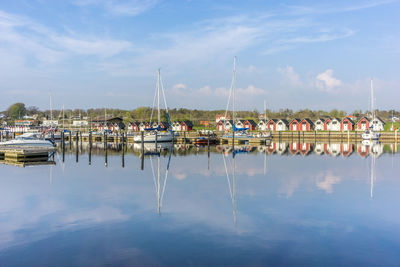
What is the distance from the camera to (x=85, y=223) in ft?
48.3

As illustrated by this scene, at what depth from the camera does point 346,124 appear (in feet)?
316

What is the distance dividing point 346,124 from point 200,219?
90.5 m

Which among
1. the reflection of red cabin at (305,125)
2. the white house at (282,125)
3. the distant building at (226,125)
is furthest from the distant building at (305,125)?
the distant building at (226,125)

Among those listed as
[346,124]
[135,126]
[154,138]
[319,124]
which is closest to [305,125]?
[319,124]

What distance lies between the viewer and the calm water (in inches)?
434

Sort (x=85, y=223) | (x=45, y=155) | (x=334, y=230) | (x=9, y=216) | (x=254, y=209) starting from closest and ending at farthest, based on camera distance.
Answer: (x=334, y=230)
(x=85, y=223)
(x=9, y=216)
(x=254, y=209)
(x=45, y=155)

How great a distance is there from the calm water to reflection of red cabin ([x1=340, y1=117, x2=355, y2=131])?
72646mm

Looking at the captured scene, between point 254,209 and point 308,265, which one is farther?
point 254,209

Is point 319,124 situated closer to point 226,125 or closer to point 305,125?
point 305,125

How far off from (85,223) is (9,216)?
12.7 feet

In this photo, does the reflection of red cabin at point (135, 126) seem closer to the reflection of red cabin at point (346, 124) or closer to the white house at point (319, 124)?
the white house at point (319, 124)

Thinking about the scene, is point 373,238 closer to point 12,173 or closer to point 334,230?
point 334,230

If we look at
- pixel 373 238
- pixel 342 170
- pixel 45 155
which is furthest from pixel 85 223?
pixel 45 155

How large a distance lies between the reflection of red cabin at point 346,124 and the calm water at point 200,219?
72646mm
